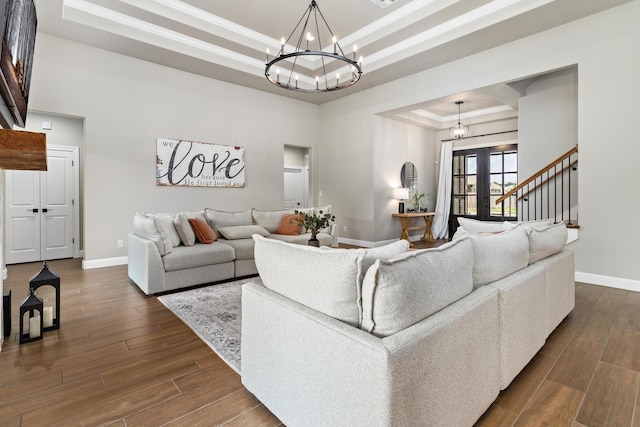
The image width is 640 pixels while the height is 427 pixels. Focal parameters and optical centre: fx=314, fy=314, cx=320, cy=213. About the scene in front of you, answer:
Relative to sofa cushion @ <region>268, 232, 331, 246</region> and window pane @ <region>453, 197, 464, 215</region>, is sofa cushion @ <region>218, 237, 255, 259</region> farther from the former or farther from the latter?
window pane @ <region>453, 197, 464, 215</region>

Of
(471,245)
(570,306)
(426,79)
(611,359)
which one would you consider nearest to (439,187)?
(426,79)

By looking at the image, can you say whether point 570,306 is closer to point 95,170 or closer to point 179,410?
point 179,410

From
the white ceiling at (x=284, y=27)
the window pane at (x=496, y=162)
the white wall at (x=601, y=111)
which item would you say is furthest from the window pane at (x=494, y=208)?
the white wall at (x=601, y=111)

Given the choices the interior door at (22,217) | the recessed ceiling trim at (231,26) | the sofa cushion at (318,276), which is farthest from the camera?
the interior door at (22,217)

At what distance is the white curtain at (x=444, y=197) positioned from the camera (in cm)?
807

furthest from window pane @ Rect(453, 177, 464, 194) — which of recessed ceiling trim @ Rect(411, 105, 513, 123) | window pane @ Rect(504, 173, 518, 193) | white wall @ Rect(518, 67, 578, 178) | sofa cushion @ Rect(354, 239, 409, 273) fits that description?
sofa cushion @ Rect(354, 239, 409, 273)

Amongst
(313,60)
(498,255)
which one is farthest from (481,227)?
(313,60)

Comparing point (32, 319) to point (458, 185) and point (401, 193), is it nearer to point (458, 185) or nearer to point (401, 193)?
point (401, 193)

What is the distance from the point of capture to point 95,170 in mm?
4664

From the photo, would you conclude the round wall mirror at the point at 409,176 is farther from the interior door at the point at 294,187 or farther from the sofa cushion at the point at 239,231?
the sofa cushion at the point at 239,231

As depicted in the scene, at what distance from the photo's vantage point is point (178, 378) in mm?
1903

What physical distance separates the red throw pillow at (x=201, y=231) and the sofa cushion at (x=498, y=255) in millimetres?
3293

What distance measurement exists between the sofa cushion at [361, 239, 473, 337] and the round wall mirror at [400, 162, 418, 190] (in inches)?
249

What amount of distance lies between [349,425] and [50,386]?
184cm
